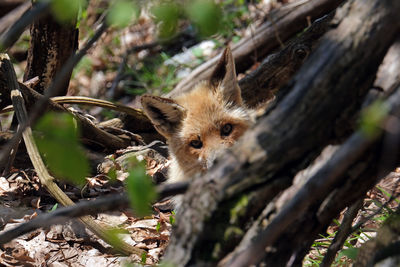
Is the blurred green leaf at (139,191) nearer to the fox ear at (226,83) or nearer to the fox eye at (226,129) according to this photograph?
the fox eye at (226,129)

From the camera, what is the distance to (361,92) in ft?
7.73

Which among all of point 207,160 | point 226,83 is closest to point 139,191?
point 207,160

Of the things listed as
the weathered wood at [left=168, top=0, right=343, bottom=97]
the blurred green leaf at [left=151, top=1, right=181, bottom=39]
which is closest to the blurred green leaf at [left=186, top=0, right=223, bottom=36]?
the blurred green leaf at [left=151, top=1, right=181, bottom=39]

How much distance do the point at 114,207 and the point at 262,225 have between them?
77cm

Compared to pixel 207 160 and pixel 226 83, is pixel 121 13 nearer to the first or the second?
pixel 207 160

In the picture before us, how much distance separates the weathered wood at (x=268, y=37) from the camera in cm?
705

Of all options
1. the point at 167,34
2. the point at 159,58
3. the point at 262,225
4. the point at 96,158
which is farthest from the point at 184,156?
the point at 159,58

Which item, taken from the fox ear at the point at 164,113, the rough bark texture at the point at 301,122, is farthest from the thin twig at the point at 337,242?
the fox ear at the point at 164,113

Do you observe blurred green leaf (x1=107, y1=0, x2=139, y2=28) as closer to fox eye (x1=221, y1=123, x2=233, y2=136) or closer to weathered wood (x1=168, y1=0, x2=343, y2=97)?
fox eye (x1=221, y1=123, x2=233, y2=136)

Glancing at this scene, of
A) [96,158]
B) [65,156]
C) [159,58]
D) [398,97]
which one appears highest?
A: [159,58]

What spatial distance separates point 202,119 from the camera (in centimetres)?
514

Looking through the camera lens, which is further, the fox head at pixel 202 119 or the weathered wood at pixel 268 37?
the weathered wood at pixel 268 37

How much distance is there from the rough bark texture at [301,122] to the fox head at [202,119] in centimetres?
252

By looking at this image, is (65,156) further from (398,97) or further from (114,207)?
(398,97)
